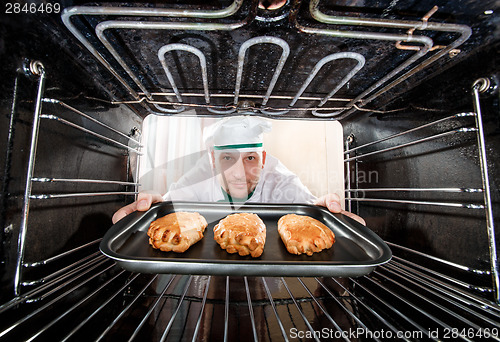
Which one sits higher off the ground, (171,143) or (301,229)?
(171,143)

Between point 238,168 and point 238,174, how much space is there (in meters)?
0.07

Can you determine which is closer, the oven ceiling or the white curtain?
the oven ceiling

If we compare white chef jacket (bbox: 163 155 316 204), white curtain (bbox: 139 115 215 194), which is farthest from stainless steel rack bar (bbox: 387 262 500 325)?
white curtain (bbox: 139 115 215 194)

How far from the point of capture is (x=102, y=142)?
3.03 ft

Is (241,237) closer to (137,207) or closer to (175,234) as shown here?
(175,234)

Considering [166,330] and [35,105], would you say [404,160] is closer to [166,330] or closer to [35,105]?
[166,330]

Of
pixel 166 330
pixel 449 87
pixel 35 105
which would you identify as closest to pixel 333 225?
pixel 449 87

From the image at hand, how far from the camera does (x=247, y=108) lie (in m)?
0.99

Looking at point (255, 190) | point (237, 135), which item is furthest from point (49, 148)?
point (255, 190)

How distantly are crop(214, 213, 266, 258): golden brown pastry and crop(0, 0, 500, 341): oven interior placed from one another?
0.16m

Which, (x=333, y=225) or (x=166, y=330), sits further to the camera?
(x=333, y=225)

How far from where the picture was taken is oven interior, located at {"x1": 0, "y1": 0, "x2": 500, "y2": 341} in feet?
1.71

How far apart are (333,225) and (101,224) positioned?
1.07 meters

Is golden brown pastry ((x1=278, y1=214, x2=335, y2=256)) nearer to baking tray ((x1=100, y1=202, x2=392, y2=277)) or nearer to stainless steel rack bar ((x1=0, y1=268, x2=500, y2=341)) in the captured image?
baking tray ((x1=100, y1=202, x2=392, y2=277))
